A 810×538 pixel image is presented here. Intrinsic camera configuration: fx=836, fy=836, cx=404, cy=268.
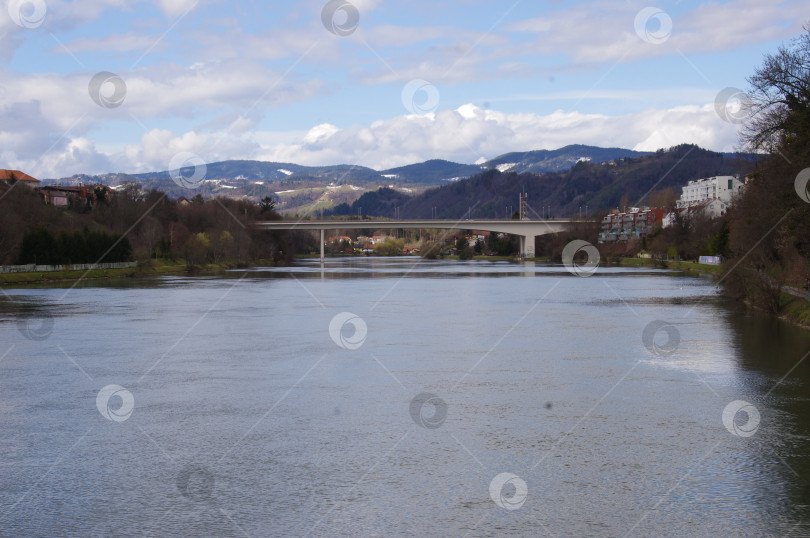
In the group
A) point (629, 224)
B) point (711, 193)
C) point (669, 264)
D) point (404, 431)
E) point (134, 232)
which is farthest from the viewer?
point (711, 193)

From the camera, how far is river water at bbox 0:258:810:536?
9.27 m

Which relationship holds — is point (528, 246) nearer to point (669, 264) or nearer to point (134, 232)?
point (669, 264)

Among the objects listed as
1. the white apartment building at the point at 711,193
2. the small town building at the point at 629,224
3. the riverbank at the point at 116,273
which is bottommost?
the riverbank at the point at 116,273

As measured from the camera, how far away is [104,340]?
957 inches

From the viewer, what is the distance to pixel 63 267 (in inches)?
2469

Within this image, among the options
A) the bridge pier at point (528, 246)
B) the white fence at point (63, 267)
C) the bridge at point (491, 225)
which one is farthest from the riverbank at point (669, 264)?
the white fence at point (63, 267)

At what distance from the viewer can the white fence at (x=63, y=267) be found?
56.8m

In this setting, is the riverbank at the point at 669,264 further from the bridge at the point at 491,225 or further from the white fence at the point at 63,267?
the white fence at the point at 63,267

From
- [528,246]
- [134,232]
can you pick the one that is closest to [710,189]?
[528,246]

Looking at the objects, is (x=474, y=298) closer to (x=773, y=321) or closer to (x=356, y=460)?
(x=773, y=321)

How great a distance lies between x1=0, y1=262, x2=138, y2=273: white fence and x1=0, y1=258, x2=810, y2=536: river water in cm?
3291

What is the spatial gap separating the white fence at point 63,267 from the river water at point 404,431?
32911 millimetres

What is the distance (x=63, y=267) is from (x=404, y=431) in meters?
56.1

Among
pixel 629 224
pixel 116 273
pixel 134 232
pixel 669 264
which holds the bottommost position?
pixel 669 264
